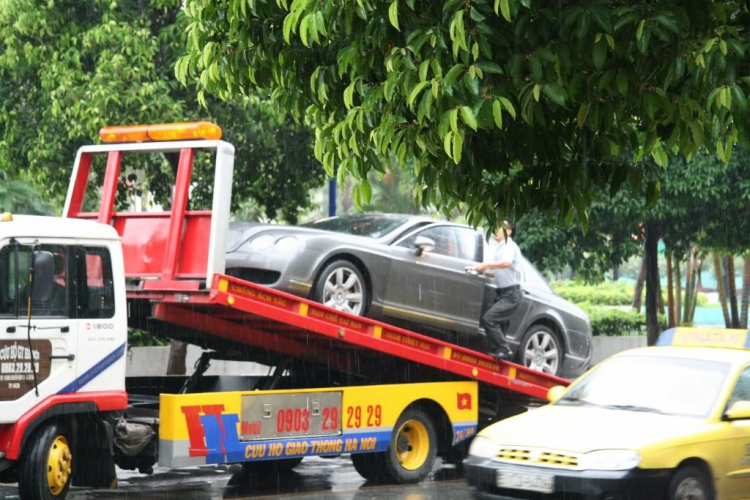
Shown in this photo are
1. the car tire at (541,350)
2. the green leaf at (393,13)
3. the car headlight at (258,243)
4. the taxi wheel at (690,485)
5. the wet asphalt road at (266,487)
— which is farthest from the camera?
the car tire at (541,350)

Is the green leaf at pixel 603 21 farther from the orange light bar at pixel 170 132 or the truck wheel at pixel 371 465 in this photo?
the truck wheel at pixel 371 465

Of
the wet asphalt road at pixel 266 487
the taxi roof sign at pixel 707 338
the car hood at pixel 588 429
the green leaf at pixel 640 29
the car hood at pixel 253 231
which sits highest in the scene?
the green leaf at pixel 640 29

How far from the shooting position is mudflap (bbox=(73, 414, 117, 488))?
9023 millimetres

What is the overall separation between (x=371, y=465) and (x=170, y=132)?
3686 millimetres

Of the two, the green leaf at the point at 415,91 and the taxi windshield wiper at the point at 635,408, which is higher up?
the green leaf at the point at 415,91

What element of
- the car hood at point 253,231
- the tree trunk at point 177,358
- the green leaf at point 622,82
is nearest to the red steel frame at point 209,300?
the car hood at point 253,231

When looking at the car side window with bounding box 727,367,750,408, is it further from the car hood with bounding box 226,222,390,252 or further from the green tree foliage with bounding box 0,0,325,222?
the green tree foliage with bounding box 0,0,325,222

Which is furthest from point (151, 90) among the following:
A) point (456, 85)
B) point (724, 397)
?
point (456, 85)

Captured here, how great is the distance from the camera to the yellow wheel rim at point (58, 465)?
28.4ft

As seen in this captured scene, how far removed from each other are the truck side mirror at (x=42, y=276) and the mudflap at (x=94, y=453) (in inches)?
45.6

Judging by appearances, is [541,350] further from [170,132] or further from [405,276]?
[170,132]

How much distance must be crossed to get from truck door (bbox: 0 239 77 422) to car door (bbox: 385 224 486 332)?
354cm

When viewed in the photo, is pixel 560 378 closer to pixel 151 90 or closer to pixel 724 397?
pixel 724 397

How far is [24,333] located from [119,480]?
334 centimetres
